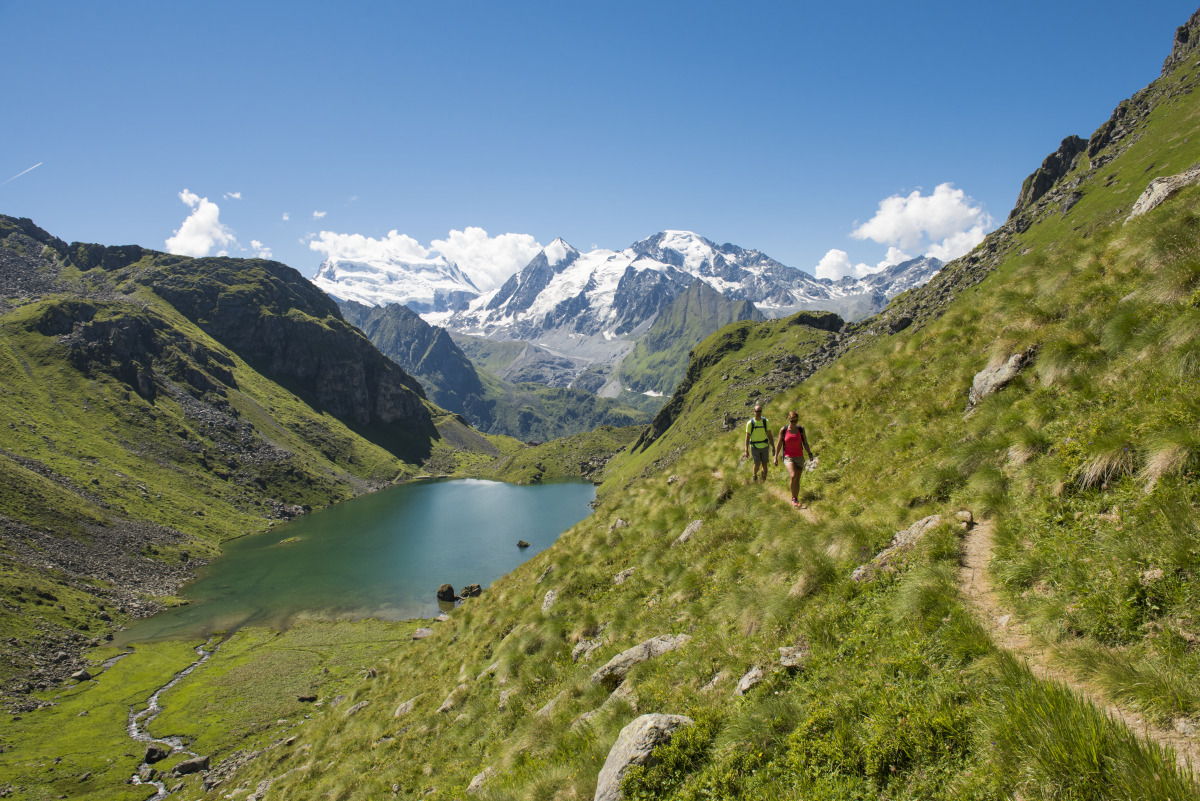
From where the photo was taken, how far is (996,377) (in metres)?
13.7

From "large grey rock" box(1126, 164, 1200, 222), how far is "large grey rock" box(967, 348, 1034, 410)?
672 centimetres

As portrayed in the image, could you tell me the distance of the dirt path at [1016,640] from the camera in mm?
4922

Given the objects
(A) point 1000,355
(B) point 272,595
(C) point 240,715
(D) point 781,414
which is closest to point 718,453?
(D) point 781,414

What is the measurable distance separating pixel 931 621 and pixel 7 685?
108 meters

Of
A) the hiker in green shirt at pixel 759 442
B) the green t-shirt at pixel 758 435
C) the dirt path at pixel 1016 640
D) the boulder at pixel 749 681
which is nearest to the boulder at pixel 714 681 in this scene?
the boulder at pixel 749 681

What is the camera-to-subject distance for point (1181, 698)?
16.9 feet

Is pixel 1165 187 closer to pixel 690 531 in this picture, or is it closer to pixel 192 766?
pixel 690 531

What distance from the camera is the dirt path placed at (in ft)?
16.1

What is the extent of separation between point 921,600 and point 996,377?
27.9 feet

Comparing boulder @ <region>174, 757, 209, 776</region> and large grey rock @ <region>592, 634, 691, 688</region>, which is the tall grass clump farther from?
boulder @ <region>174, 757, 209, 776</region>

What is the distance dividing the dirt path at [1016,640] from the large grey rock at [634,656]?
6.47 metres

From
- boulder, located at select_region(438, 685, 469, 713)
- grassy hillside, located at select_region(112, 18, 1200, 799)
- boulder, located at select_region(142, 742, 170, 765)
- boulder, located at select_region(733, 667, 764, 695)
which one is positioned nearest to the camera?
grassy hillside, located at select_region(112, 18, 1200, 799)

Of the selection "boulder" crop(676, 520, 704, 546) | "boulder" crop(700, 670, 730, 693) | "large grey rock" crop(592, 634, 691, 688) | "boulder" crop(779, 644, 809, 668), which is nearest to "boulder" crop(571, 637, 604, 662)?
"large grey rock" crop(592, 634, 691, 688)

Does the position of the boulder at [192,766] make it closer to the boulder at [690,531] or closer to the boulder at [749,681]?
the boulder at [690,531]
